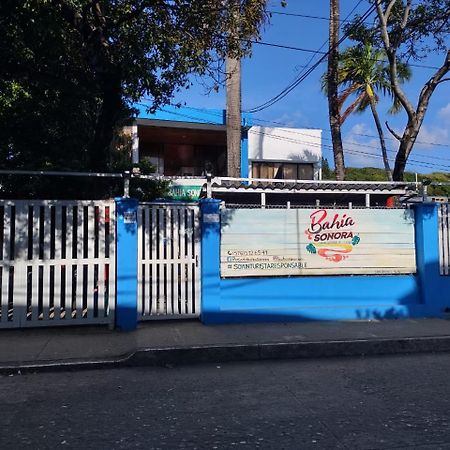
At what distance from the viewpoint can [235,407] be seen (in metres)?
4.90

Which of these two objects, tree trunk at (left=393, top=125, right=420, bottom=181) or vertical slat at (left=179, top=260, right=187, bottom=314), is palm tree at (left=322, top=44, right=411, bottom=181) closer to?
tree trunk at (left=393, top=125, right=420, bottom=181)

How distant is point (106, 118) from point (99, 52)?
3.52ft

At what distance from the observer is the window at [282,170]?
2136 cm

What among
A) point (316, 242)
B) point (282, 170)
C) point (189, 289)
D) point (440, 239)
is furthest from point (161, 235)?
point (282, 170)

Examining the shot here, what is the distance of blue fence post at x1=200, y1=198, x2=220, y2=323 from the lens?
8438 mm

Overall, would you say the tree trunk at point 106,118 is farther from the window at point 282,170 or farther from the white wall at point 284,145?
the window at point 282,170

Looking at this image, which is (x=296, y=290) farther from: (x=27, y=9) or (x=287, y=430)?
(x=27, y=9)

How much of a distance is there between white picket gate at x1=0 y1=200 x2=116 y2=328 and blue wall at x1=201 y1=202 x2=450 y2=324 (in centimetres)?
163

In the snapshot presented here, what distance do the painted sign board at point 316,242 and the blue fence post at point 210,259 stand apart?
0.63 ft

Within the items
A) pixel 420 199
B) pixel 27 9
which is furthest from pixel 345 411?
pixel 27 9

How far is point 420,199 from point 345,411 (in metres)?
5.96

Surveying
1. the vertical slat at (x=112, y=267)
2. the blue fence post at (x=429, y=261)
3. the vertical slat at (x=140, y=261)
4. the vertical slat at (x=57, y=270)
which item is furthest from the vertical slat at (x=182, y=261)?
the blue fence post at (x=429, y=261)

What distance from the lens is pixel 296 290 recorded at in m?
8.89

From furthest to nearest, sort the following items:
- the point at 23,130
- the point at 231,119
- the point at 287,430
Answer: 1. the point at 231,119
2. the point at 23,130
3. the point at 287,430
